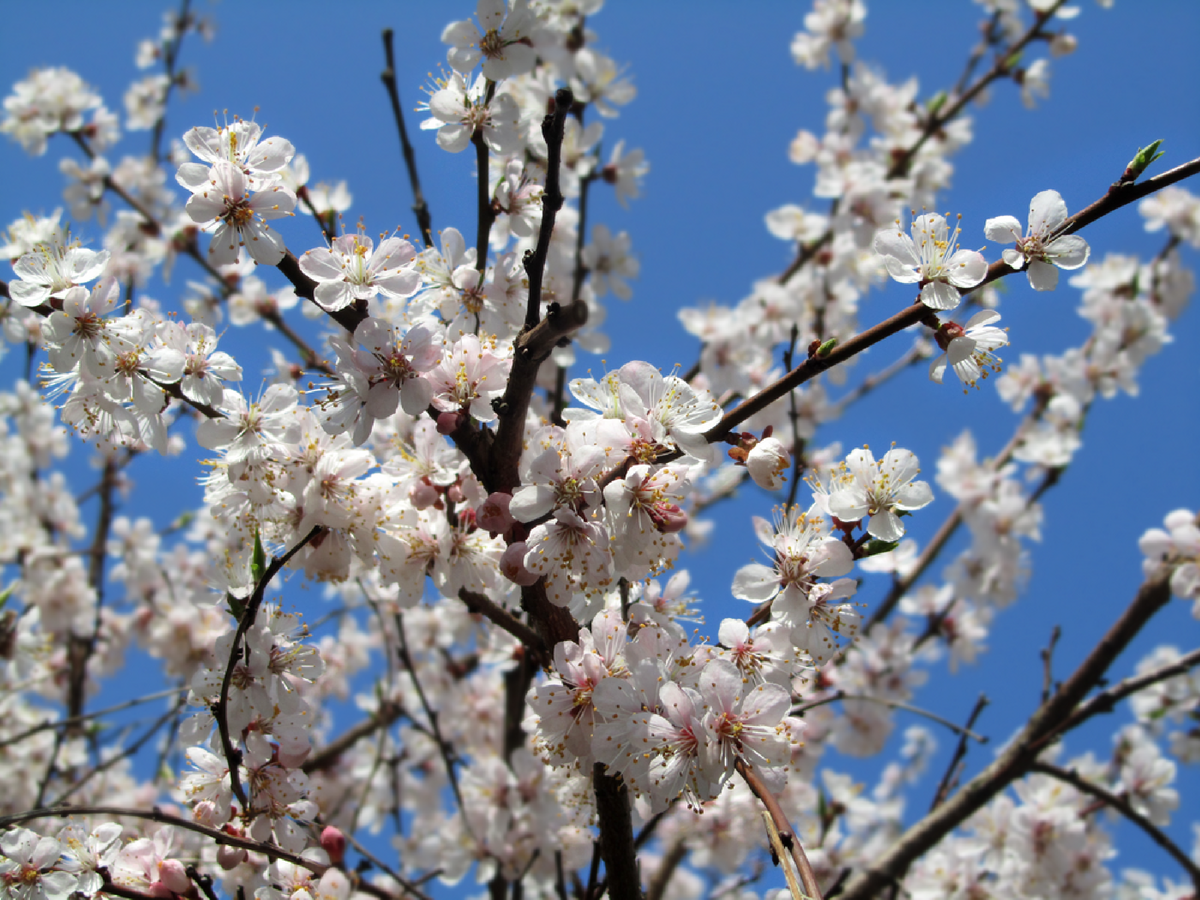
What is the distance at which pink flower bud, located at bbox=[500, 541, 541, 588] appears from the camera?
1.60 metres

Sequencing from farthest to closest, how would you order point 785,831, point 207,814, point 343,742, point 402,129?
1. point 343,742
2. point 402,129
3. point 207,814
4. point 785,831

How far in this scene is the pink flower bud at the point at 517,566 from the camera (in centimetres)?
160

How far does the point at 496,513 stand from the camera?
163 centimetres

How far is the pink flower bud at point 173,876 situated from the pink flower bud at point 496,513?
1.06 meters

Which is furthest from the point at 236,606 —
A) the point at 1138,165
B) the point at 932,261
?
the point at 1138,165

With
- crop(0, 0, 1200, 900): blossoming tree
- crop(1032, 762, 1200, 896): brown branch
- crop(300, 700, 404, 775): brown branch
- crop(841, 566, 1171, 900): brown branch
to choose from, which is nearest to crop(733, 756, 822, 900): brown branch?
crop(0, 0, 1200, 900): blossoming tree

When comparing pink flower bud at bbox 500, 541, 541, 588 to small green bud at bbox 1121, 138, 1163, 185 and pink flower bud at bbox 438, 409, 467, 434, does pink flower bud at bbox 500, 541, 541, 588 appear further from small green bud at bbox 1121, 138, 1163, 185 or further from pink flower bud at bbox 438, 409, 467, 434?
small green bud at bbox 1121, 138, 1163, 185

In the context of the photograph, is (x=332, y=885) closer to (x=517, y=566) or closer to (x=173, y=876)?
(x=173, y=876)

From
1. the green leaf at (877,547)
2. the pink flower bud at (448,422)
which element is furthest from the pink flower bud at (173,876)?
the green leaf at (877,547)

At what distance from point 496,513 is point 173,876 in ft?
3.66

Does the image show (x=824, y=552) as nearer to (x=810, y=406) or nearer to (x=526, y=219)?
(x=526, y=219)

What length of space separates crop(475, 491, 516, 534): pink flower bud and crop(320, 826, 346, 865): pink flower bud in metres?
0.88

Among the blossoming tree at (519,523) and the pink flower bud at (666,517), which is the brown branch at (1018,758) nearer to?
the blossoming tree at (519,523)

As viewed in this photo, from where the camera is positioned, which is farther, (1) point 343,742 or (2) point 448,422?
(1) point 343,742
